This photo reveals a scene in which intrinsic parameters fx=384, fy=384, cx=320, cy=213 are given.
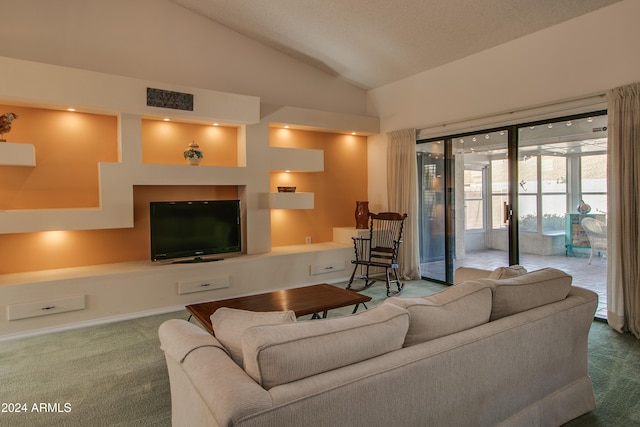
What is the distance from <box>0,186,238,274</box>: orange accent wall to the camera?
3.94 m

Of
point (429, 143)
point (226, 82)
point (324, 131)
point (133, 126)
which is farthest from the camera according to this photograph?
point (324, 131)

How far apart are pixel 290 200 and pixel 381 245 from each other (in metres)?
1.48

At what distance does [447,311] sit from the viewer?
1.65 metres

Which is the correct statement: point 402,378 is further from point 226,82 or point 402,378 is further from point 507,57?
point 226,82

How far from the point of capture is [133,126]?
13.8ft

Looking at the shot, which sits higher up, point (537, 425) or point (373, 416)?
point (373, 416)

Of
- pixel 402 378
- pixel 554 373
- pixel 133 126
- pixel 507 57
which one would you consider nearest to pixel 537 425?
pixel 554 373

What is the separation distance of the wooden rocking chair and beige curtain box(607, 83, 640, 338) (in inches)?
89.2

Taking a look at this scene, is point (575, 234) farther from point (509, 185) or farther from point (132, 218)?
point (132, 218)

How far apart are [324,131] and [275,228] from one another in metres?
1.69

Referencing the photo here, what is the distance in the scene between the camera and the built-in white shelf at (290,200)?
5078mm

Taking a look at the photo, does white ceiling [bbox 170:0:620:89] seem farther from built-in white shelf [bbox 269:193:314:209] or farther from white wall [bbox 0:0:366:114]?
built-in white shelf [bbox 269:193:314:209]

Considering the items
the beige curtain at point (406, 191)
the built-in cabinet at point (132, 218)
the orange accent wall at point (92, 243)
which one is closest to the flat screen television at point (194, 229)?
the built-in cabinet at point (132, 218)

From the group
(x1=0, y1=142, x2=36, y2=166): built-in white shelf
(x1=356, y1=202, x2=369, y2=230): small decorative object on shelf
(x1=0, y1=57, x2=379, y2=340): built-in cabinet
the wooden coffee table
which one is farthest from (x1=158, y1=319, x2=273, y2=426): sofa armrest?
(x1=356, y1=202, x2=369, y2=230): small decorative object on shelf
